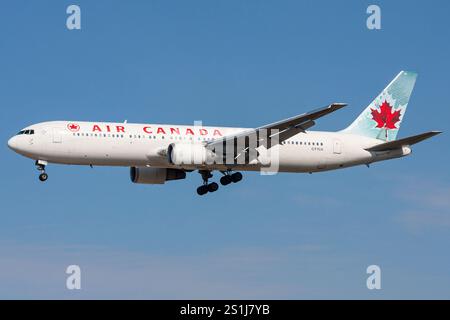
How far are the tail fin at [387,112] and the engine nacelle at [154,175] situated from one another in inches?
471

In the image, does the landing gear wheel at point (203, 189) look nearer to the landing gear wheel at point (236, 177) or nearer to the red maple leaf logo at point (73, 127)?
the landing gear wheel at point (236, 177)

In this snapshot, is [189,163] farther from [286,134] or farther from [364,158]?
[364,158]

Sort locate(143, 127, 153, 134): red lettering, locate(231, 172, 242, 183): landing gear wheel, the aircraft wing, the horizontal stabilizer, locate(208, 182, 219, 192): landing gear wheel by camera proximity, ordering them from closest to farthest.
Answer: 1. the aircraft wing
2. locate(143, 127, 153, 134): red lettering
3. the horizontal stabilizer
4. locate(208, 182, 219, 192): landing gear wheel
5. locate(231, 172, 242, 183): landing gear wheel

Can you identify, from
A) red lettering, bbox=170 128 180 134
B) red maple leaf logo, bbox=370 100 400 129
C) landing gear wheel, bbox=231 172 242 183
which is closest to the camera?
red lettering, bbox=170 128 180 134

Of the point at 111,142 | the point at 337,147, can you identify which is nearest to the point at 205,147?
the point at 111,142

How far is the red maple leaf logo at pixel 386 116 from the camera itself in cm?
6738

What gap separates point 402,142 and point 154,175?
52.1ft

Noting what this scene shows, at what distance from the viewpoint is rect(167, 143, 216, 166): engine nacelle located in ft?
190

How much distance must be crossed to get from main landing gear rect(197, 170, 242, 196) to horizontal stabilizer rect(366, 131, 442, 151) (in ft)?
29.0

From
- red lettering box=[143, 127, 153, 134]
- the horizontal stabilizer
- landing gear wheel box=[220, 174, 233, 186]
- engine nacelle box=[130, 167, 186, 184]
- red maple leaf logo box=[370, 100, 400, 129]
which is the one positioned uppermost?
red maple leaf logo box=[370, 100, 400, 129]

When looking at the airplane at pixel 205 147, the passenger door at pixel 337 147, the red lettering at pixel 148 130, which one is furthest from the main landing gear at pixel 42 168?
the passenger door at pixel 337 147

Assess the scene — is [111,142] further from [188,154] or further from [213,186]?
[213,186]

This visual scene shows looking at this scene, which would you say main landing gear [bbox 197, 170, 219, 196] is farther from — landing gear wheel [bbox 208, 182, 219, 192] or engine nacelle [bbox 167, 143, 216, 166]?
engine nacelle [bbox 167, 143, 216, 166]

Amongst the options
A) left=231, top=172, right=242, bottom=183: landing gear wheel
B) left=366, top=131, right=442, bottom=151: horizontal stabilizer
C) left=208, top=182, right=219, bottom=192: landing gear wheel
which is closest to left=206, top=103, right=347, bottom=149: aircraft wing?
left=231, top=172, right=242, bottom=183: landing gear wheel
